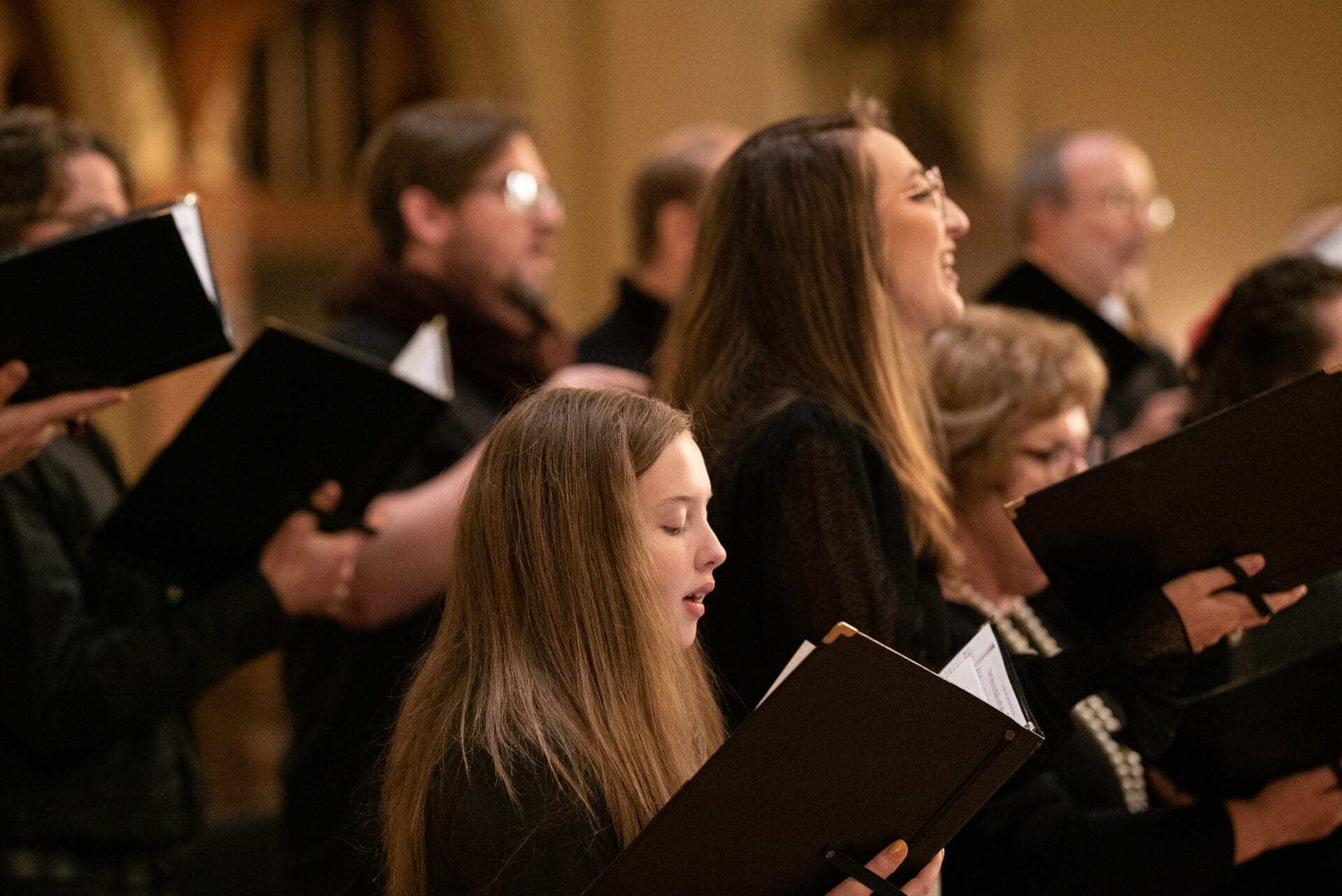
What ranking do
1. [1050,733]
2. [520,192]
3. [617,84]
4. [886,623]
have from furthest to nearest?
1. [617,84]
2. [520,192]
3. [1050,733]
4. [886,623]

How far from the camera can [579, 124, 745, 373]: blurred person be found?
351 centimetres

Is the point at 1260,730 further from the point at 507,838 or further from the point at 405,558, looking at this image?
the point at 405,558

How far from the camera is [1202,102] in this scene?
6.98 meters

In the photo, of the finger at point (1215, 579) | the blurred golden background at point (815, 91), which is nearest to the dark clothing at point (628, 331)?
the finger at point (1215, 579)

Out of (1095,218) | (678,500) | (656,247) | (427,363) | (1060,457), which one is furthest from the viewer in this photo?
(1095,218)

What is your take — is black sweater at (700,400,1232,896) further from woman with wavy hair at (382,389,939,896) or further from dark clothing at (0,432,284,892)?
dark clothing at (0,432,284,892)

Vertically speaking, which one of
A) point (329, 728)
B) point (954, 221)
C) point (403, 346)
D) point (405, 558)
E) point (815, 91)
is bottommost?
point (329, 728)

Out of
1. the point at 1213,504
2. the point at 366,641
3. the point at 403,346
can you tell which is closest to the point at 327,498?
the point at 366,641

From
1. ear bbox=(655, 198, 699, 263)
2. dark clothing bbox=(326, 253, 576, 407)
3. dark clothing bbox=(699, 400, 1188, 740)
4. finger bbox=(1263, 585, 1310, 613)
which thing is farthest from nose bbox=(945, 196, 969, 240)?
ear bbox=(655, 198, 699, 263)

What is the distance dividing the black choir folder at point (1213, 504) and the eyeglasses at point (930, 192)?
0.44 metres

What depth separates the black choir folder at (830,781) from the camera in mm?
1333

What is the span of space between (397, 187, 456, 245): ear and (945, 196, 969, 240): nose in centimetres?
126

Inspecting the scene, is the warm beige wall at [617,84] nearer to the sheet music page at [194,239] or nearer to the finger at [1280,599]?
the sheet music page at [194,239]

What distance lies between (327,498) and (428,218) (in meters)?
0.90
